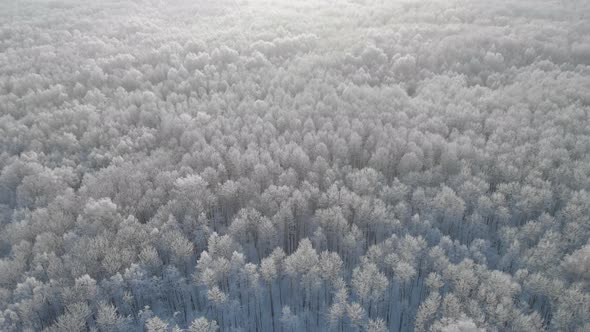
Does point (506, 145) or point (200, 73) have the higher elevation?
point (200, 73)

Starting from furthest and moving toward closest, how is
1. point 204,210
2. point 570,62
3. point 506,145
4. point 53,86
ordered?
point 570,62 → point 53,86 → point 506,145 → point 204,210

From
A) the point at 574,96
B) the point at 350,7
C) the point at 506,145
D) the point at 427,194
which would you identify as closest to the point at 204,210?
the point at 427,194

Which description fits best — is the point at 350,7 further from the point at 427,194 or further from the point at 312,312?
the point at 312,312

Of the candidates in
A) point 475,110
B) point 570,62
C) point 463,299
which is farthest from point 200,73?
point 570,62

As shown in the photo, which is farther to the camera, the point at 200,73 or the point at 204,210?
the point at 200,73

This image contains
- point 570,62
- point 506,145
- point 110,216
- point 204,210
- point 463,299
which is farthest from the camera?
point 570,62

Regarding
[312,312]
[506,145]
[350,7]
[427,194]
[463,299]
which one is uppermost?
[350,7]
